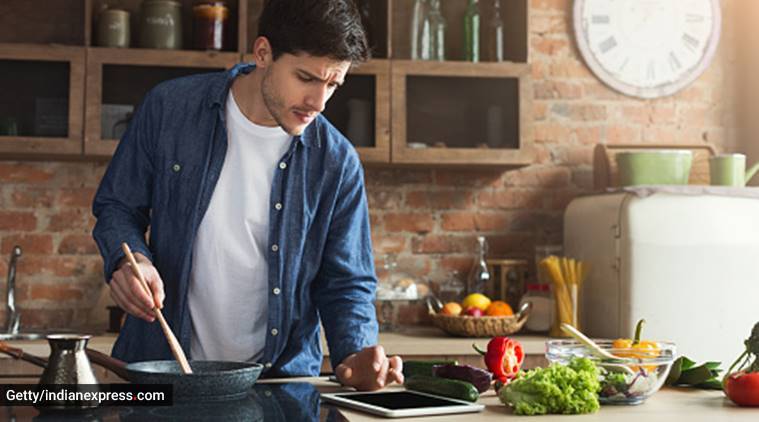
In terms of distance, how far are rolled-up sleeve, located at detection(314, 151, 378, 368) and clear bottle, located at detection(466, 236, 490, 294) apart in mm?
1666

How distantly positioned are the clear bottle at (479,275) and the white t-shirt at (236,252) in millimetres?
1791

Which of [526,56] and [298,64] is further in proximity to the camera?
[526,56]

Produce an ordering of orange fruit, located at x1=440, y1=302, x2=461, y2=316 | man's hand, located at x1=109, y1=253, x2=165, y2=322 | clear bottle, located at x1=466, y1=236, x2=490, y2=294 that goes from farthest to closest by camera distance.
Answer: clear bottle, located at x1=466, y1=236, x2=490, y2=294 → orange fruit, located at x1=440, y1=302, x2=461, y2=316 → man's hand, located at x1=109, y1=253, x2=165, y2=322

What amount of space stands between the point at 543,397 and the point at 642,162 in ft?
7.27

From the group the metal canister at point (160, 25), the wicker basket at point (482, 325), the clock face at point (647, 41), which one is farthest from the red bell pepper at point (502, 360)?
the clock face at point (647, 41)

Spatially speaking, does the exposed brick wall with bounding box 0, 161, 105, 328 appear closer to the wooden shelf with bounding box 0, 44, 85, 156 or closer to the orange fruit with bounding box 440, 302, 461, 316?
the wooden shelf with bounding box 0, 44, 85, 156

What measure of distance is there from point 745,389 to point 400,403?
2.02 feet

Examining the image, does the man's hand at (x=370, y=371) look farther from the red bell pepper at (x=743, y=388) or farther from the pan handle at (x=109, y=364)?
the red bell pepper at (x=743, y=388)

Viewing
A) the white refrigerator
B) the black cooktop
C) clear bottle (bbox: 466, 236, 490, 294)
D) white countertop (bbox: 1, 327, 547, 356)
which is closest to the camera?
the black cooktop

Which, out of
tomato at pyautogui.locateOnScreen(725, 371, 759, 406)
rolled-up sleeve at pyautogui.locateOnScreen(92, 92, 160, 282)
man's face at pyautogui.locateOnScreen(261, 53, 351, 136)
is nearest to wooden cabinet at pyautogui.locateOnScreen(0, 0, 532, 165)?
rolled-up sleeve at pyautogui.locateOnScreen(92, 92, 160, 282)

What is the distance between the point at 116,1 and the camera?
389cm

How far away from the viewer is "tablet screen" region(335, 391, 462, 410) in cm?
165

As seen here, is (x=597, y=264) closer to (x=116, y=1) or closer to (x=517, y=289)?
(x=517, y=289)

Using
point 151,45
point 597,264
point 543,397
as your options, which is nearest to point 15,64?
point 151,45
